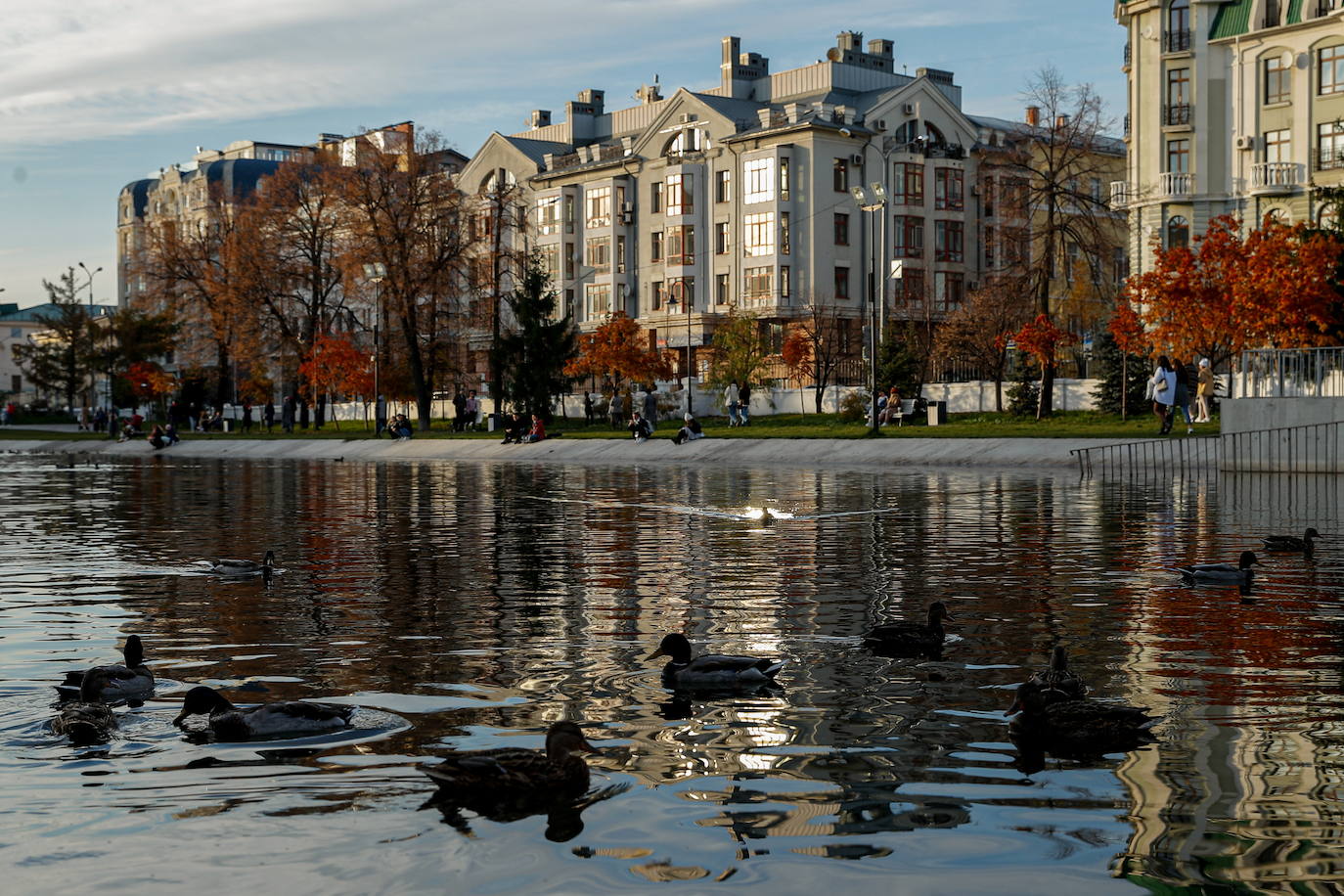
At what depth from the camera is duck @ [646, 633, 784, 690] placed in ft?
28.1

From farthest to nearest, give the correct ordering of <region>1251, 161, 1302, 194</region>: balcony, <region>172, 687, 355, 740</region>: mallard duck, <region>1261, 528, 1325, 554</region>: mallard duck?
<region>1251, 161, 1302, 194</region>: balcony
<region>1261, 528, 1325, 554</region>: mallard duck
<region>172, 687, 355, 740</region>: mallard duck

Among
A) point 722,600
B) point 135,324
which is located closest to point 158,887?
point 722,600

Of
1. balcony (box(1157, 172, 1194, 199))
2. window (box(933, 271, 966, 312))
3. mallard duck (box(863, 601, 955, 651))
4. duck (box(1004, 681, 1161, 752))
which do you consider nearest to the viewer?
duck (box(1004, 681, 1161, 752))

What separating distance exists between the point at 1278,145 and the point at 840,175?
26.6 meters

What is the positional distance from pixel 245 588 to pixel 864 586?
5.64 m

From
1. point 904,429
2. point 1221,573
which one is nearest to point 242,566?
point 1221,573

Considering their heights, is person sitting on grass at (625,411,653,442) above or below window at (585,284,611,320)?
below

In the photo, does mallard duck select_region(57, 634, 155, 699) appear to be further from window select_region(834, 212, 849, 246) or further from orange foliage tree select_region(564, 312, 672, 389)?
window select_region(834, 212, 849, 246)

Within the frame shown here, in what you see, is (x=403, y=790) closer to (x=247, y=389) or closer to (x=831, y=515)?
(x=831, y=515)

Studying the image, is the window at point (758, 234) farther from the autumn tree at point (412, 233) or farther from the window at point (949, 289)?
the autumn tree at point (412, 233)

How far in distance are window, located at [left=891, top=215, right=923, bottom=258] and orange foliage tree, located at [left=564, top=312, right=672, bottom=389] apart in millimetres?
17681

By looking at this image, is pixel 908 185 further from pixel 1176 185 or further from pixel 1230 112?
pixel 1230 112

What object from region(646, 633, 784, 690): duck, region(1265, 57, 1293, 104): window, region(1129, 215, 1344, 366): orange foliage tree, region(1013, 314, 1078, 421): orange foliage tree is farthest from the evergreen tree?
region(646, 633, 784, 690): duck

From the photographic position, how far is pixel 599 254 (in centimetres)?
9431
